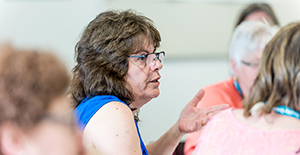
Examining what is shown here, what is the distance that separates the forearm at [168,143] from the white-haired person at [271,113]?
0.45 m

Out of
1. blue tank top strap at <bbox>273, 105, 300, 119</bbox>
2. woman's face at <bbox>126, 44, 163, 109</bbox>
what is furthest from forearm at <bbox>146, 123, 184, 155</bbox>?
blue tank top strap at <bbox>273, 105, 300, 119</bbox>

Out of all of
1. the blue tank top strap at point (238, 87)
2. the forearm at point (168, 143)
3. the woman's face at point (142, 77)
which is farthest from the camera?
the blue tank top strap at point (238, 87)

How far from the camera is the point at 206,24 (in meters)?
3.47

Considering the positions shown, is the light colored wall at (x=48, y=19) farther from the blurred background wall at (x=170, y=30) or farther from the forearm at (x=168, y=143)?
the forearm at (x=168, y=143)

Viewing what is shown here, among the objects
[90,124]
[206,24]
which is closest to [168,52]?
[206,24]

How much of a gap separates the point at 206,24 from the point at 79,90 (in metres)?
2.36

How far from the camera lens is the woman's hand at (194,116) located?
55.3 inches

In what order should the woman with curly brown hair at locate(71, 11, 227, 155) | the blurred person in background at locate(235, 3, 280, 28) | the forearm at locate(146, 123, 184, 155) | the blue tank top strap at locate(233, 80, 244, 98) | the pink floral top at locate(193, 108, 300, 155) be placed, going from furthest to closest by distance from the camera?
the blurred person in background at locate(235, 3, 280, 28)
the blue tank top strap at locate(233, 80, 244, 98)
the forearm at locate(146, 123, 184, 155)
the woman with curly brown hair at locate(71, 11, 227, 155)
the pink floral top at locate(193, 108, 300, 155)

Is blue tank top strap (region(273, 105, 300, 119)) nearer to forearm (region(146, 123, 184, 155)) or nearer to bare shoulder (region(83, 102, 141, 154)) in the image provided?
bare shoulder (region(83, 102, 141, 154))

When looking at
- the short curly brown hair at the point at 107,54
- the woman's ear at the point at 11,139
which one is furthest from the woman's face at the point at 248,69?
the woman's ear at the point at 11,139

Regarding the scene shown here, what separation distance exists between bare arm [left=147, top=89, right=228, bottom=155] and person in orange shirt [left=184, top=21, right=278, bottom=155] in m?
0.41

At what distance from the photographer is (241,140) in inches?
41.1

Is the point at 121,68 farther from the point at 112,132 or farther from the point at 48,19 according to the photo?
the point at 48,19

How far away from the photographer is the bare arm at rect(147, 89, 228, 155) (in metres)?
1.42
